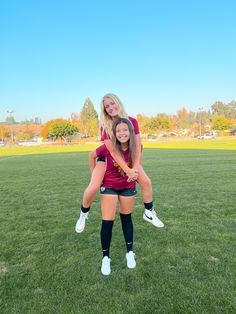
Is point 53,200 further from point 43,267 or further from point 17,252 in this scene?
point 43,267

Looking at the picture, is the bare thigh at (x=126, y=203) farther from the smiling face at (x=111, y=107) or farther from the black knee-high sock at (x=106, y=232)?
the smiling face at (x=111, y=107)

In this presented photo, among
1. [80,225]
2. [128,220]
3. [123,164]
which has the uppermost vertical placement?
[123,164]

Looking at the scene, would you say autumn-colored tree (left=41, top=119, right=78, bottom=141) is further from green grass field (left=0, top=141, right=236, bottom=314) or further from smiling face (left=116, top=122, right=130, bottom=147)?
smiling face (left=116, top=122, right=130, bottom=147)

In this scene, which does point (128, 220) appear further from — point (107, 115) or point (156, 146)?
point (156, 146)

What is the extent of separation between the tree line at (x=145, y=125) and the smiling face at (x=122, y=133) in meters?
90.6

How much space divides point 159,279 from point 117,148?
1.56 meters

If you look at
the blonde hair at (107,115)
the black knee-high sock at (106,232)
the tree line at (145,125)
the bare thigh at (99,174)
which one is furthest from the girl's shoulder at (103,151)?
the tree line at (145,125)

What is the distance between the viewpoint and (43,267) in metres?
3.94

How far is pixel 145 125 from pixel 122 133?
10774 centimetres

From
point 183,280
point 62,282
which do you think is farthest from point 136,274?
point 62,282

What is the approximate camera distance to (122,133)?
375cm

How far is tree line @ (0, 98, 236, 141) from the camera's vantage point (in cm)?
9960

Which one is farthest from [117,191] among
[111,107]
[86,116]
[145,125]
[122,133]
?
[86,116]

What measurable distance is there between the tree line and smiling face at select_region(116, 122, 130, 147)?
90622 mm
